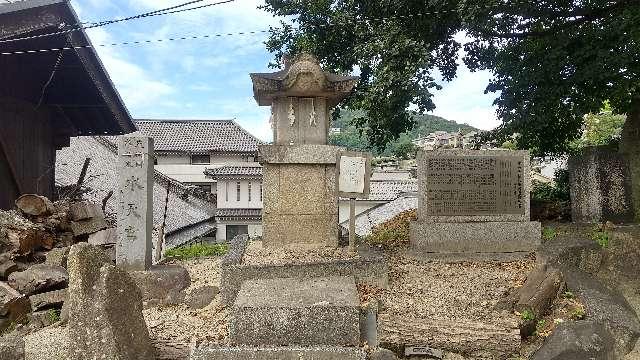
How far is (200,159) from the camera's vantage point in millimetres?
41188

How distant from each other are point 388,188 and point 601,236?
26.2 m

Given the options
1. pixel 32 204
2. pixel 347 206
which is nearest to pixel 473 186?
pixel 32 204

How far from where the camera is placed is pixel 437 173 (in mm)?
8734

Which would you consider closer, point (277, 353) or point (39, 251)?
point (277, 353)

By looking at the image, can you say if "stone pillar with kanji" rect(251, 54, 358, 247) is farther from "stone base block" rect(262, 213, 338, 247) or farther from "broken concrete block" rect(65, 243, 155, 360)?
"broken concrete block" rect(65, 243, 155, 360)

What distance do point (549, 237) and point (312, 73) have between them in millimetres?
5585

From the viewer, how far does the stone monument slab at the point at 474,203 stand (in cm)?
864

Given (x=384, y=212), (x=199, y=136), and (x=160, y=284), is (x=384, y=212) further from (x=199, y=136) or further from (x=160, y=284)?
(x=160, y=284)

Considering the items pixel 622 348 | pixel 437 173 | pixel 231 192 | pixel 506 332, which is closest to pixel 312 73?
pixel 437 173

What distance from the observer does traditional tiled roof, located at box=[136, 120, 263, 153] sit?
40.7 meters

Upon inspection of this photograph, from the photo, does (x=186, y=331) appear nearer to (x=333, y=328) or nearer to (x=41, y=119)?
(x=333, y=328)

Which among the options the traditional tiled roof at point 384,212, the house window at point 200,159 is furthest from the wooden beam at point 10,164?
the house window at point 200,159

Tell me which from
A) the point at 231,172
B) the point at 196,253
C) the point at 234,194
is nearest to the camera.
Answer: the point at 196,253

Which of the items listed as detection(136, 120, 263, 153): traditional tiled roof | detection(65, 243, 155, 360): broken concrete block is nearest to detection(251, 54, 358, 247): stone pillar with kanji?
detection(65, 243, 155, 360): broken concrete block
